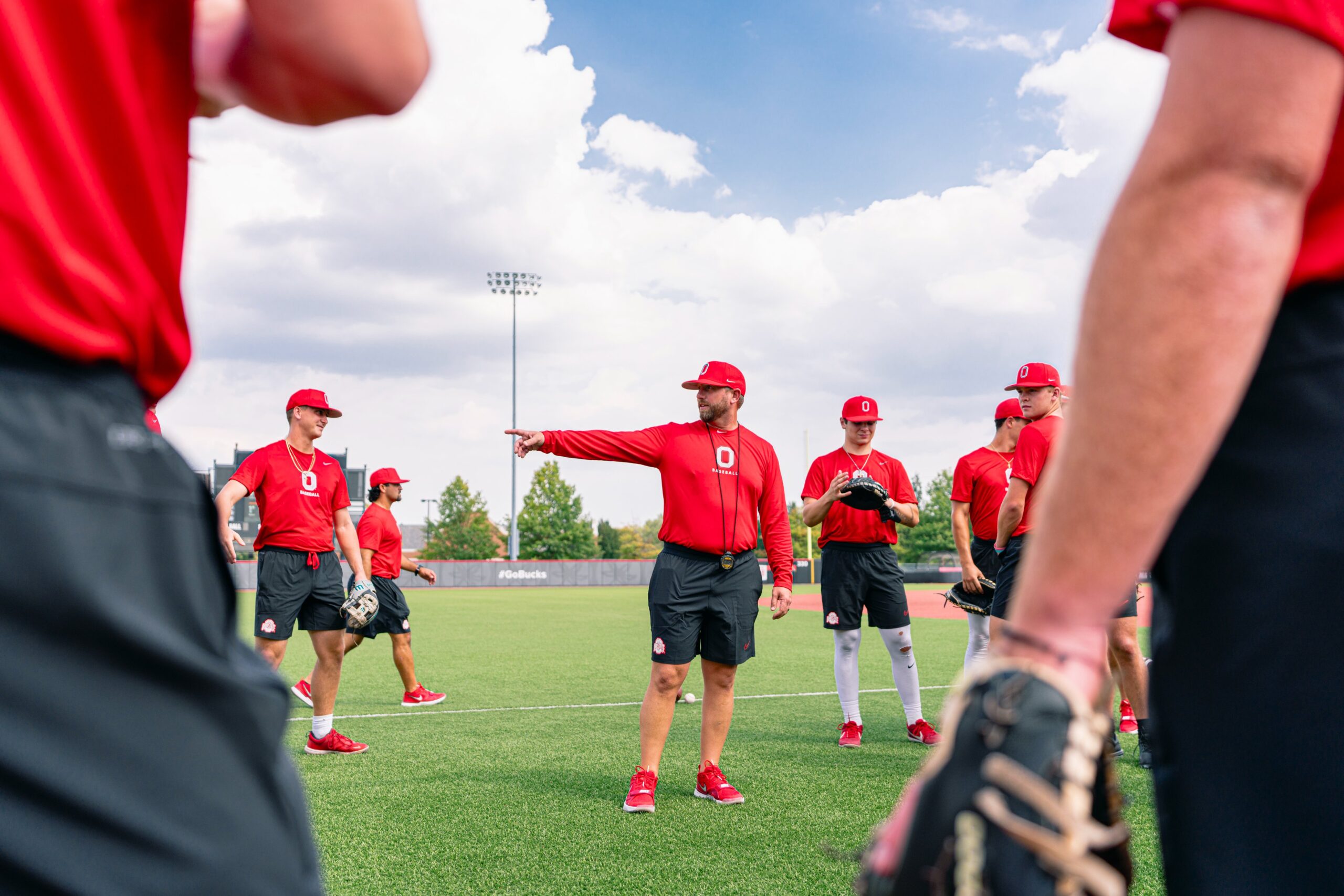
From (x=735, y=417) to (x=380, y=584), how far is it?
5.33 metres

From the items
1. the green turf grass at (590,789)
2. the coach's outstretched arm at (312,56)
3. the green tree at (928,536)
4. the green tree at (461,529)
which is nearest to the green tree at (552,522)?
the green tree at (461,529)

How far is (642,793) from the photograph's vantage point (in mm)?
5406

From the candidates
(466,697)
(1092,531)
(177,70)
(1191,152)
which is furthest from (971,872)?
(466,697)

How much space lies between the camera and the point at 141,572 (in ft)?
3.07

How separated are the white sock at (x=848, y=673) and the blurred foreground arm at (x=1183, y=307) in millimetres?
6994

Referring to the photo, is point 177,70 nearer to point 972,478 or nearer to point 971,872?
point 971,872

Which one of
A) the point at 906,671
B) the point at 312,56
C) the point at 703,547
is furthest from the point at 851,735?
the point at 312,56

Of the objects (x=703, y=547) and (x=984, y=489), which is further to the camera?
(x=984, y=489)

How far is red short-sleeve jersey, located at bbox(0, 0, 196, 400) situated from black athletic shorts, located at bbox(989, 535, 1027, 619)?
5875mm

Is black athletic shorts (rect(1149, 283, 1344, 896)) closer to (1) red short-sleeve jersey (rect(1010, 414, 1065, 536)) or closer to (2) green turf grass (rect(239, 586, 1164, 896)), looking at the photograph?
(2) green turf grass (rect(239, 586, 1164, 896))

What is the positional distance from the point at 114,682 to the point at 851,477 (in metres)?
7.36

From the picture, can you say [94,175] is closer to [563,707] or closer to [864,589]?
[864,589]

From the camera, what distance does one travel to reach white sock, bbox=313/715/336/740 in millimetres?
7090

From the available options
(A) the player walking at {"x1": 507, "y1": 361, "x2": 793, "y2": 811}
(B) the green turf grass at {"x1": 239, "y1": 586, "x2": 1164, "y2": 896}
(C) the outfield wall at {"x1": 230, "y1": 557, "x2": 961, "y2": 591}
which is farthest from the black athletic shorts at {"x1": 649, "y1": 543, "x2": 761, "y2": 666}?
(C) the outfield wall at {"x1": 230, "y1": 557, "x2": 961, "y2": 591}
